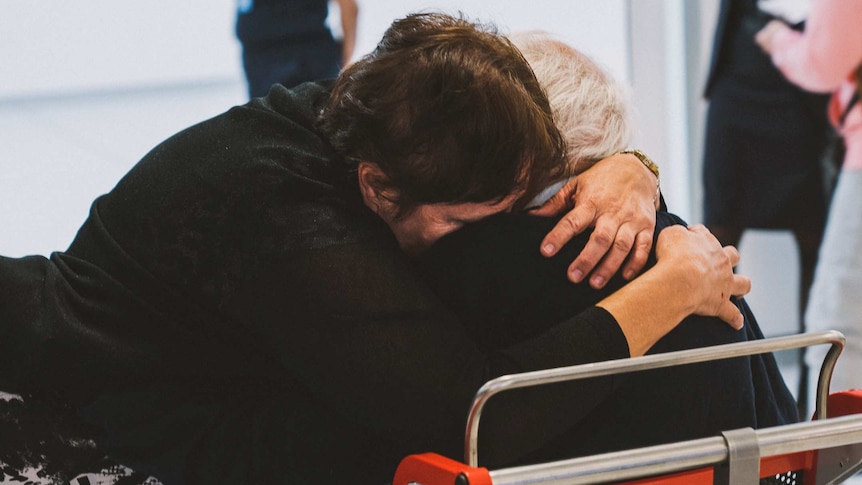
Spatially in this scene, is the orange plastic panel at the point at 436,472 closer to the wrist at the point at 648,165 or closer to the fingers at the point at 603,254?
the fingers at the point at 603,254

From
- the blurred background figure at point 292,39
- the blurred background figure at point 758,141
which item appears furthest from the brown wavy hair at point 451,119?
the blurred background figure at point 758,141

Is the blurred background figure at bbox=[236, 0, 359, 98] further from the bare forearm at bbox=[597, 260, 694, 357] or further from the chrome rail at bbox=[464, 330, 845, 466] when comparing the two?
the chrome rail at bbox=[464, 330, 845, 466]

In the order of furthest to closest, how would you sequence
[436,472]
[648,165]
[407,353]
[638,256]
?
[648,165]
[638,256]
[407,353]
[436,472]

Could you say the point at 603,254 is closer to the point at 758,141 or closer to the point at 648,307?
the point at 648,307

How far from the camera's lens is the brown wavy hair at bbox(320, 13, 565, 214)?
1074 millimetres

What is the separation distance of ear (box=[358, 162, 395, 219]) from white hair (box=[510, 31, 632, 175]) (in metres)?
0.24

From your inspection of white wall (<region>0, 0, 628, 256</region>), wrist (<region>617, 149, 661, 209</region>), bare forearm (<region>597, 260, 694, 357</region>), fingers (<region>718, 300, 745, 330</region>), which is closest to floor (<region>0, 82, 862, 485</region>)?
white wall (<region>0, 0, 628, 256</region>)

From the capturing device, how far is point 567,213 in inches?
48.0

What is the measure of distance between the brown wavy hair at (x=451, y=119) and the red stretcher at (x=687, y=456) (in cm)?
23

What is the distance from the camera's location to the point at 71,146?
12.6 feet

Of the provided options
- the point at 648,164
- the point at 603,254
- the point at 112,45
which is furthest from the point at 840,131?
the point at 112,45

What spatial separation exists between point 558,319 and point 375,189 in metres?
0.25

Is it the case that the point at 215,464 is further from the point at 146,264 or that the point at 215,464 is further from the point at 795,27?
the point at 795,27

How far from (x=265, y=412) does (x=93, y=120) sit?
282 centimetres
